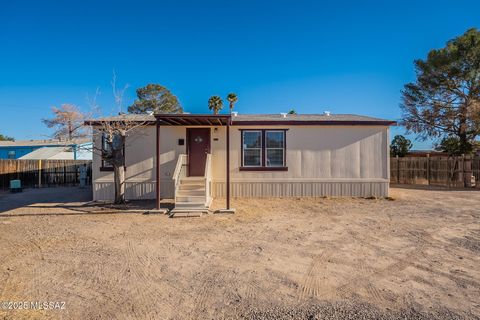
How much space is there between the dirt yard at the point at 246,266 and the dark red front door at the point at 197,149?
3.21 metres

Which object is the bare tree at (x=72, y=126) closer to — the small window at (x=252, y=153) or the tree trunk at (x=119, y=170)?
the tree trunk at (x=119, y=170)

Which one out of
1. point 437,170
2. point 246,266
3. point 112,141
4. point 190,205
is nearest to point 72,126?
point 112,141

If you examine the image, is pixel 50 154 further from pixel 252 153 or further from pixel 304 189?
pixel 304 189

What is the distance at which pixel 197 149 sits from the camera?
11141 mm

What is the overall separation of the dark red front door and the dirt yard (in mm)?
3207

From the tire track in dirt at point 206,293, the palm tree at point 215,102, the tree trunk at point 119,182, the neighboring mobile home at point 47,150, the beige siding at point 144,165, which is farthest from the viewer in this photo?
the palm tree at point 215,102

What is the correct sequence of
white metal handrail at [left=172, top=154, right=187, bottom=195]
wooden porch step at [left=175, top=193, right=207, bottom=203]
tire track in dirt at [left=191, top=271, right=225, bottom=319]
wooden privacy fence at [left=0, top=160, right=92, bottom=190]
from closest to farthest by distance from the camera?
tire track in dirt at [left=191, top=271, right=225, bottom=319], wooden porch step at [left=175, top=193, right=207, bottom=203], white metal handrail at [left=172, top=154, right=187, bottom=195], wooden privacy fence at [left=0, top=160, right=92, bottom=190]

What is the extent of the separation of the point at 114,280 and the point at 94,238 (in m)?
2.64

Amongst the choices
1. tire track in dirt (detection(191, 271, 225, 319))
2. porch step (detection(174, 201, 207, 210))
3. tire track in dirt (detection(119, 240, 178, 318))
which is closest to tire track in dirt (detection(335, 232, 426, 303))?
tire track in dirt (detection(191, 271, 225, 319))

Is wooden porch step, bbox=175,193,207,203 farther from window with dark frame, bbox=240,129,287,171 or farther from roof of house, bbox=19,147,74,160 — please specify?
roof of house, bbox=19,147,74,160

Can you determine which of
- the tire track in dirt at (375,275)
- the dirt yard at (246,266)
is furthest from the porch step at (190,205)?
the tire track in dirt at (375,275)

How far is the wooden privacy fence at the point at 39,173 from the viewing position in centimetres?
1647

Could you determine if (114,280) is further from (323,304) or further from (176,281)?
(323,304)

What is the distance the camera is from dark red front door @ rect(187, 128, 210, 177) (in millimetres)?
11109
